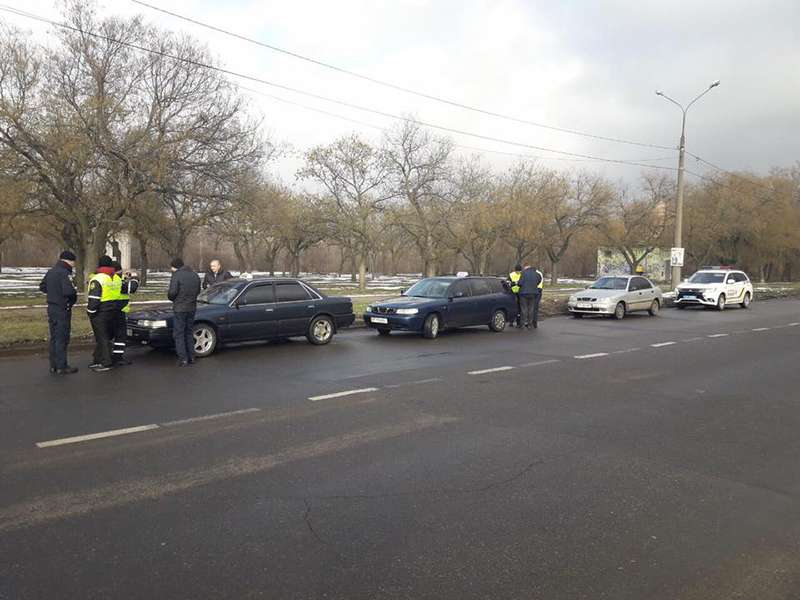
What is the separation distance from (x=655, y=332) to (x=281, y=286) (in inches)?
396

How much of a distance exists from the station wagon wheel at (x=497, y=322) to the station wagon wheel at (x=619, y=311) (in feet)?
20.9

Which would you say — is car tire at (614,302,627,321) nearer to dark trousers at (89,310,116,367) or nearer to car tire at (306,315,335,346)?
car tire at (306,315,335,346)

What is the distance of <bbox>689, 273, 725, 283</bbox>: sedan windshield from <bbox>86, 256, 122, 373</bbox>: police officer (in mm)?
24789

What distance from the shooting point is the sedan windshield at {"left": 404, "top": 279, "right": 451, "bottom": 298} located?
16047 mm

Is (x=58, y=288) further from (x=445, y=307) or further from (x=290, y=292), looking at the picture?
(x=445, y=307)

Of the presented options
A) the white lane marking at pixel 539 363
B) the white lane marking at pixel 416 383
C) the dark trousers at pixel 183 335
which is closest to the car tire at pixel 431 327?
the white lane marking at pixel 539 363

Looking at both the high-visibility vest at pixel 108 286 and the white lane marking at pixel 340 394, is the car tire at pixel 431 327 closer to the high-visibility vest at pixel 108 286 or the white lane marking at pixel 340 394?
the white lane marking at pixel 340 394

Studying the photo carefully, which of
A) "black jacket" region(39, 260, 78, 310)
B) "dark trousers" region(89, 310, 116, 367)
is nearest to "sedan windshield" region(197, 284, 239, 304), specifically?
"dark trousers" region(89, 310, 116, 367)

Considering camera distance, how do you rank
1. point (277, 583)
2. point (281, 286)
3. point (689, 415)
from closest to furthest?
point (277, 583) → point (689, 415) → point (281, 286)

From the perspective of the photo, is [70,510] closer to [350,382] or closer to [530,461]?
[530,461]

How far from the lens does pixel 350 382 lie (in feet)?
30.6

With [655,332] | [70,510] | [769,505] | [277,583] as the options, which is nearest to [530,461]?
[769,505]

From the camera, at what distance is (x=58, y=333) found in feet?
31.0

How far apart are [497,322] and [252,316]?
7026 mm
